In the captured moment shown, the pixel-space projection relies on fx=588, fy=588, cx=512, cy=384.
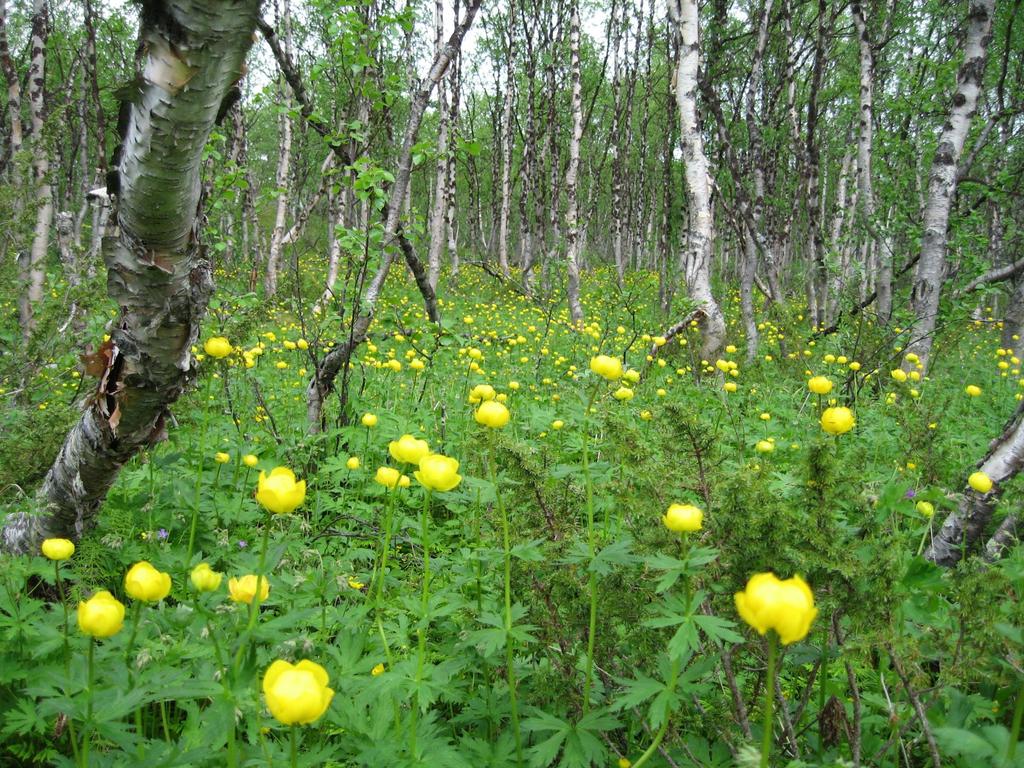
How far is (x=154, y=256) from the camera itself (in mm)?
1474

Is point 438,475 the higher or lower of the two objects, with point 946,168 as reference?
lower

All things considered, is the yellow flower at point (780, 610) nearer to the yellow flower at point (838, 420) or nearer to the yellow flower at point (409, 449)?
the yellow flower at point (838, 420)

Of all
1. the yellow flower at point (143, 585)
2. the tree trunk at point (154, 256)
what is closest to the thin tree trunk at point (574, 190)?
the tree trunk at point (154, 256)

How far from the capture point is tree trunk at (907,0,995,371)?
489 centimetres

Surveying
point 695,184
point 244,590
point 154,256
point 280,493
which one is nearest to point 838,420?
point 280,493

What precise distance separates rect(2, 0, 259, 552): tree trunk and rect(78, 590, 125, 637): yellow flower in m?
0.81

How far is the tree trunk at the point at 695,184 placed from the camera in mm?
5504

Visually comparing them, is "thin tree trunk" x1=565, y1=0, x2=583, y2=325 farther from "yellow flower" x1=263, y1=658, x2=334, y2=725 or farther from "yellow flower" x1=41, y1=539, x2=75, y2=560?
"yellow flower" x1=263, y1=658, x2=334, y2=725

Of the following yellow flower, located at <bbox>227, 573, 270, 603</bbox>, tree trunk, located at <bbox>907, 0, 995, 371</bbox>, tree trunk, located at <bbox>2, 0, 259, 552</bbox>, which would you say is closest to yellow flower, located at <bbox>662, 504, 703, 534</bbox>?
yellow flower, located at <bbox>227, 573, 270, 603</bbox>

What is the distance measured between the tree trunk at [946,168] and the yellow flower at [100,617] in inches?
220

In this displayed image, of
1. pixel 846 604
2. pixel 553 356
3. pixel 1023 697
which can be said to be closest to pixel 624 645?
pixel 846 604

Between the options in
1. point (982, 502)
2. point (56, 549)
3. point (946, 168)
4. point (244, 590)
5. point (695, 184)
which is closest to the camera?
point (244, 590)

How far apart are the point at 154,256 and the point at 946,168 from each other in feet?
19.8

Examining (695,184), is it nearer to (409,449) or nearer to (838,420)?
(838,420)
